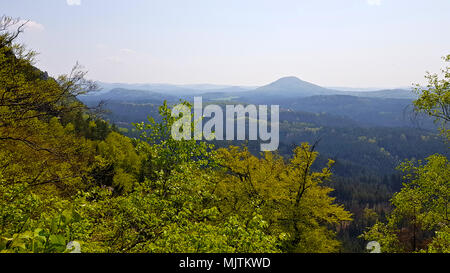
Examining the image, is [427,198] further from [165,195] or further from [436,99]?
[165,195]

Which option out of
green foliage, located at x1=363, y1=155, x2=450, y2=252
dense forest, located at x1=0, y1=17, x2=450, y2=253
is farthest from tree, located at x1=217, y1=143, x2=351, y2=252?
green foliage, located at x1=363, y1=155, x2=450, y2=252

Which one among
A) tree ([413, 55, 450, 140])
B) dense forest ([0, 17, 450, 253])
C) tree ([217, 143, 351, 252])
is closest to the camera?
dense forest ([0, 17, 450, 253])

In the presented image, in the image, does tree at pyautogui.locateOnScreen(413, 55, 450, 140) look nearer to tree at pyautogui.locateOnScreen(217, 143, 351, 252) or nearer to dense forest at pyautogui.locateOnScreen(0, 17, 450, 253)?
dense forest at pyautogui.locateOnScreen(0, 17, 450, 253)

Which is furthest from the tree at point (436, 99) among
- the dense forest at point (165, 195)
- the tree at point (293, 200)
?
the tree at point (293, 200)

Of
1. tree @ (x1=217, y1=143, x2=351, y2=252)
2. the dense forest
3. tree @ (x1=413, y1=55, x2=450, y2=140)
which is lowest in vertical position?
tree @ (x1=217, y1=143, x2=351, y2=252)

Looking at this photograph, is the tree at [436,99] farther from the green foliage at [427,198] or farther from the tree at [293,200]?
the tree at [293,200]

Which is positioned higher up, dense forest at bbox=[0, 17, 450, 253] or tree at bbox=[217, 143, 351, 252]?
dense forest at bbox=[0, 17, 450, 253]

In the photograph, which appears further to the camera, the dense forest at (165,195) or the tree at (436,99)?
the tree at (436,99)

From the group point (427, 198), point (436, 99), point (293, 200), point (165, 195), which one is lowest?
point (293, 200)

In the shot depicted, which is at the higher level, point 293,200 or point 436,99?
point 436,99

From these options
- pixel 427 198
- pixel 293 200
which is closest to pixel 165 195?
pixel 293 200

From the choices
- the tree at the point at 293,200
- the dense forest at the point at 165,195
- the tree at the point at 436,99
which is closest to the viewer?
the dense forest at the point at 165,195
